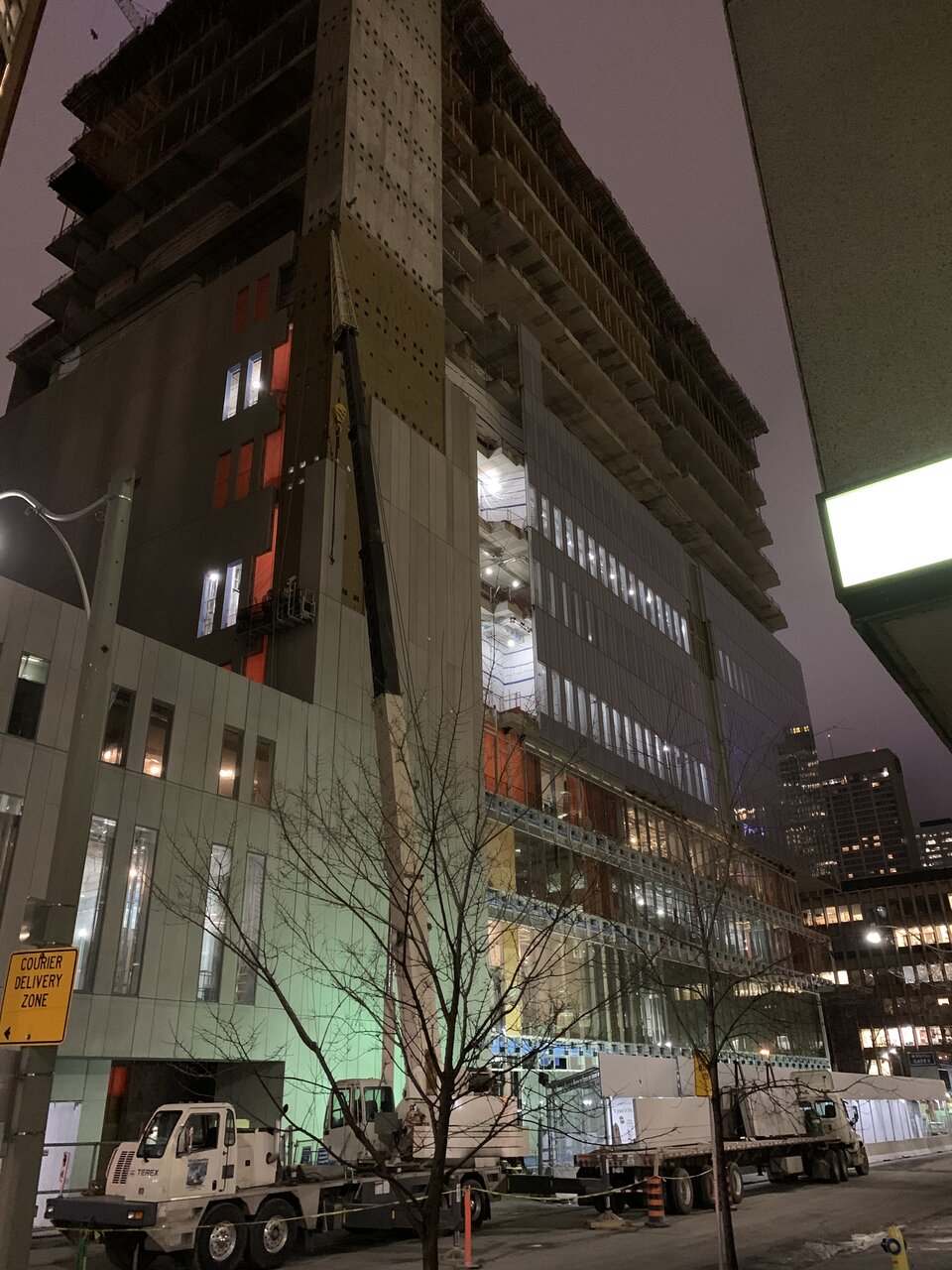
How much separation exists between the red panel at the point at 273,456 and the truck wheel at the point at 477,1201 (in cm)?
2598

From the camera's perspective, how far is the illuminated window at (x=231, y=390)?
135 feet

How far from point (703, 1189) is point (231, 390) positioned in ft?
116

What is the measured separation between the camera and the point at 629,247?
86.2m

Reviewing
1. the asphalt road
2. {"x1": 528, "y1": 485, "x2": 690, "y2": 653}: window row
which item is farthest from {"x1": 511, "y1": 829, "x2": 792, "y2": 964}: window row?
{"x1": 528, "y1": 485, "x2": 690, "y2": 653}: window row

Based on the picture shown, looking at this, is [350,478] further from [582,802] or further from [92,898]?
[582,802]

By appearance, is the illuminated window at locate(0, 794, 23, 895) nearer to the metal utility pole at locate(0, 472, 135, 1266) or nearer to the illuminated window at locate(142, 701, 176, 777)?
the illuminated window at locate(142, 701, 176, 777)

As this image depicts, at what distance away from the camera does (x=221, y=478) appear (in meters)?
39.6

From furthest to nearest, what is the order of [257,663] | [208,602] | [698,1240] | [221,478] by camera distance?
[221,478] → [208,602] → [257,663] → [698,1240]

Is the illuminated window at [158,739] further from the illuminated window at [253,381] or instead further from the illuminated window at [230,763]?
the illuminated window at [253,381]

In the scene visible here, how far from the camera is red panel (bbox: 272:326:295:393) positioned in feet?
131

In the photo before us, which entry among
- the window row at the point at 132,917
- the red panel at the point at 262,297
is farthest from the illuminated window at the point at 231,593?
the red panel at the point at 262,297

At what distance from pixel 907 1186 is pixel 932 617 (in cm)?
3160

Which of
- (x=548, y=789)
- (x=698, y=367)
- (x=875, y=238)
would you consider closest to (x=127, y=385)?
(x=548, y=789)

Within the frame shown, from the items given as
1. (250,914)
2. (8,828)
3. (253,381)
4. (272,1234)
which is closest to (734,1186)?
(272,1234)
